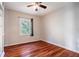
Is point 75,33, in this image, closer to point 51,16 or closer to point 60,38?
point 60,38

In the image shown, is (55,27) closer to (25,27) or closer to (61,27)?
(61,27)

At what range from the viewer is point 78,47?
2225 mm

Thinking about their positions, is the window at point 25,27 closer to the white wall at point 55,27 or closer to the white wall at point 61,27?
the white wall at point 61,27

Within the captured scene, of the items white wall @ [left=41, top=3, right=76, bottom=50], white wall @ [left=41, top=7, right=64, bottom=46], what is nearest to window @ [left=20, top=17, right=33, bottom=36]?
white wall @ [left=41, top=3, right=76, bottom=50]

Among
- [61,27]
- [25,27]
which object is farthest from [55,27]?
[25,27]

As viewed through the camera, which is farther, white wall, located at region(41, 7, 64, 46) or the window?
white wall, located at region(41, 7, 64, 46)

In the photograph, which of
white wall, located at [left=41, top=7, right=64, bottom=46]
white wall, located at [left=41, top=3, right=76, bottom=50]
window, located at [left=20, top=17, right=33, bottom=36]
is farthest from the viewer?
white wall, located at [left=41, top=7, right=64, bottom=46]

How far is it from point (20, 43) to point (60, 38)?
147 centimetres

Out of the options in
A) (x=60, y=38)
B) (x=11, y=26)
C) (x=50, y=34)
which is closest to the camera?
(x=11, y=26)

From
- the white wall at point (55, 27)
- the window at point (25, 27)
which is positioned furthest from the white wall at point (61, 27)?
the window at point (25, 27)

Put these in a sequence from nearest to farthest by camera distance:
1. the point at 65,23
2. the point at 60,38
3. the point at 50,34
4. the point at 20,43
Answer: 1. the point at 20,43
2. the point at 65,23
3. the point at 60,38
4. the point at 50,34

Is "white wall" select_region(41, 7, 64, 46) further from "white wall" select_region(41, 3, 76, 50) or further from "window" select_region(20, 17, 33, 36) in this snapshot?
"window" select_region(20, 17, 33, 36)

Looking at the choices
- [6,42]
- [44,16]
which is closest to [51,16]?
[44,16]

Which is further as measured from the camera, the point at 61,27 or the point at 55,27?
the point at 55,27
